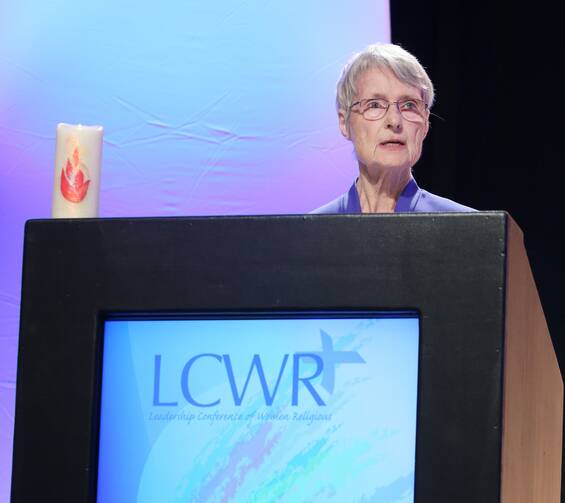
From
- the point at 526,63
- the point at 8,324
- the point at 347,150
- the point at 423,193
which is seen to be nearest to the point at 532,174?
the point at 526,63

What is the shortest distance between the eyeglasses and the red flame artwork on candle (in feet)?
1.74

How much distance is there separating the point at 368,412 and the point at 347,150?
1.46 m

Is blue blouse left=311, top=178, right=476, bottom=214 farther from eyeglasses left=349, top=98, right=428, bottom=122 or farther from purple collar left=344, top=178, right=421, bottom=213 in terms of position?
eyeglasses left=349, top=98, right=428, bottom=122

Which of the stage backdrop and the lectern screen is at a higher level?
the stage backdrop

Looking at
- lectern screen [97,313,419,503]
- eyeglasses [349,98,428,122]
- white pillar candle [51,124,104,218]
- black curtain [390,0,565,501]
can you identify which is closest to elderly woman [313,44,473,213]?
eyeglasses [349,98,428,122]

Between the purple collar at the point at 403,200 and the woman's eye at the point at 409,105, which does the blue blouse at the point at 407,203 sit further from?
the woman's eye at the point at 409,105

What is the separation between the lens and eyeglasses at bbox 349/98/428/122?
1681 millimetres

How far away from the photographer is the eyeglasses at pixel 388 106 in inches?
66.2

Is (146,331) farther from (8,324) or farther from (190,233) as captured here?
(8,324)

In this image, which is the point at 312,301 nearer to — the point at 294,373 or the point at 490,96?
the point at 294,373

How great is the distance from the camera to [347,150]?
2453 mm

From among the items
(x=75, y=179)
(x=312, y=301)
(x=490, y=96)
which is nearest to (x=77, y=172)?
(x=75, y=179)

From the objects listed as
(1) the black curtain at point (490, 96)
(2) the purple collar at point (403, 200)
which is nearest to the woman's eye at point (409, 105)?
(2) the purple collar at point (403, 200)

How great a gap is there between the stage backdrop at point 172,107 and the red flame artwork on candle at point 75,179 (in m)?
1.09
